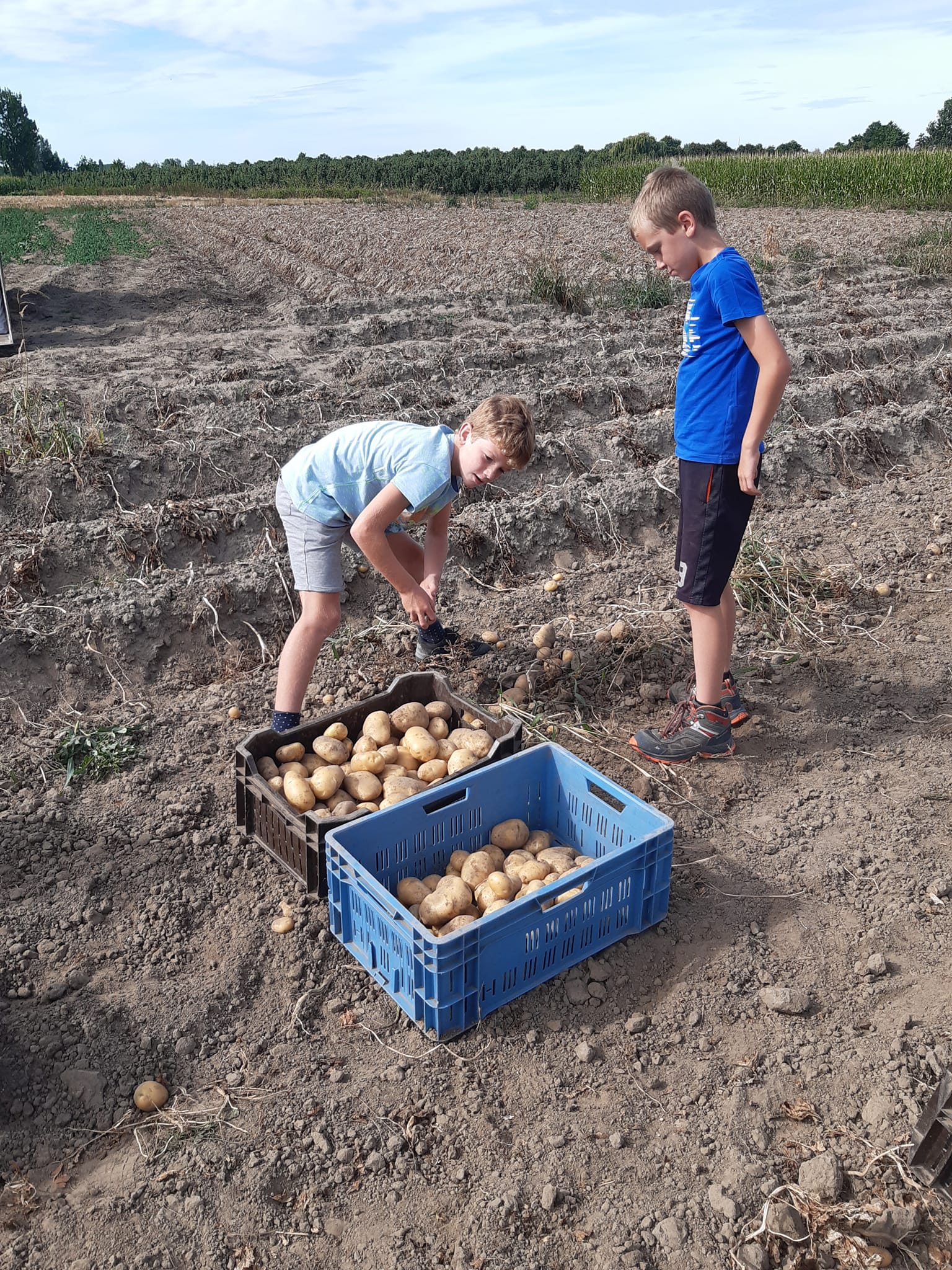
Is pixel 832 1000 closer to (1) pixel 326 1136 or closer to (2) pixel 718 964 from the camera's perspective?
(2) pixel 718 964

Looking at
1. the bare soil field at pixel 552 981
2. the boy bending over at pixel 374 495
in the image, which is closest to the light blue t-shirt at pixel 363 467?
the boy bending over at pixel 374 495

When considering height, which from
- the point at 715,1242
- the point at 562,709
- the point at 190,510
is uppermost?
the point at 190,510

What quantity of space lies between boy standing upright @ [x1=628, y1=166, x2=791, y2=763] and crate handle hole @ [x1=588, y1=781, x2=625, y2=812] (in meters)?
0.54

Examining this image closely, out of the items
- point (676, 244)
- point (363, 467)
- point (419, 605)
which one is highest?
point (676, 244)

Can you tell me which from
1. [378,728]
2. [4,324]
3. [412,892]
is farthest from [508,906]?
[4,324]

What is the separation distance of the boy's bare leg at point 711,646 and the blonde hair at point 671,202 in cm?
112

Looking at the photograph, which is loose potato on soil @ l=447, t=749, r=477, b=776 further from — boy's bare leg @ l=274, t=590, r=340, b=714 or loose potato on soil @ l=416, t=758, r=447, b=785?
boy's bare leg @ l=274, t=590, r=340, b=714

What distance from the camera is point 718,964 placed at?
2.45m

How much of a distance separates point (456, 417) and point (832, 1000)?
4550mm

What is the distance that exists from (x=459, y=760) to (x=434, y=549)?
2.53 ft

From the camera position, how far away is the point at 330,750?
2.86 metres

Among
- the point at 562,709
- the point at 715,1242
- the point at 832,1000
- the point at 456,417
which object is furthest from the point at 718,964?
the point at 456,417

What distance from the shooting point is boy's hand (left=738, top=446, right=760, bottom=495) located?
8.84 feet

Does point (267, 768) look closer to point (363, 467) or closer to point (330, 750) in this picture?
point (330, 750)
